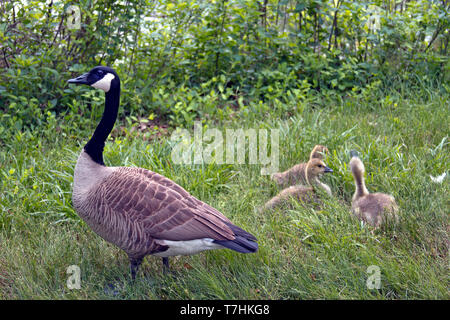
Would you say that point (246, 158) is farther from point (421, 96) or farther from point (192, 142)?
point (421, 96)

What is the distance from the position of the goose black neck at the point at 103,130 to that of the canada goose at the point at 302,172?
189 cm

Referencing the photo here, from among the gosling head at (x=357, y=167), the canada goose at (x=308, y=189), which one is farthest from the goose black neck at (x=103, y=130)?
the gosling head at (x=357, y=167)

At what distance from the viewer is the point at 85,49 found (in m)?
6.63

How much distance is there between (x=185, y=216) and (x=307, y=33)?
4.92m

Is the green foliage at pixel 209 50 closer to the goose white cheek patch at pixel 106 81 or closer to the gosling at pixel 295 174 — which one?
the gosling at pixel 295 174

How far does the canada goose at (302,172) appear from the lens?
4.82m

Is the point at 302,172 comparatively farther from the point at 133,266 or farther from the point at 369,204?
the point at 133,266

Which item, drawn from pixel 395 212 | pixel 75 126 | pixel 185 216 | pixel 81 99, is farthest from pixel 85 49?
pixel 395 212

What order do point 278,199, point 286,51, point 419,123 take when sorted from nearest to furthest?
point 278,199 < point 419,123 < point 286,51

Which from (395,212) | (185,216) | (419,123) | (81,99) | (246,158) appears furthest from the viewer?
(81,99)

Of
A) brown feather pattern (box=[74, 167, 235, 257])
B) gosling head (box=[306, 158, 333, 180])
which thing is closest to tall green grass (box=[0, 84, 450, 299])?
gosling head (box=[306, 158, 333, 180])

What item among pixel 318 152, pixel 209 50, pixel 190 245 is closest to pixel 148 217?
pixel 190 245

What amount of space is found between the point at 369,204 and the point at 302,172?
0.93 meters

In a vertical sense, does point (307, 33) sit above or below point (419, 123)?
above
